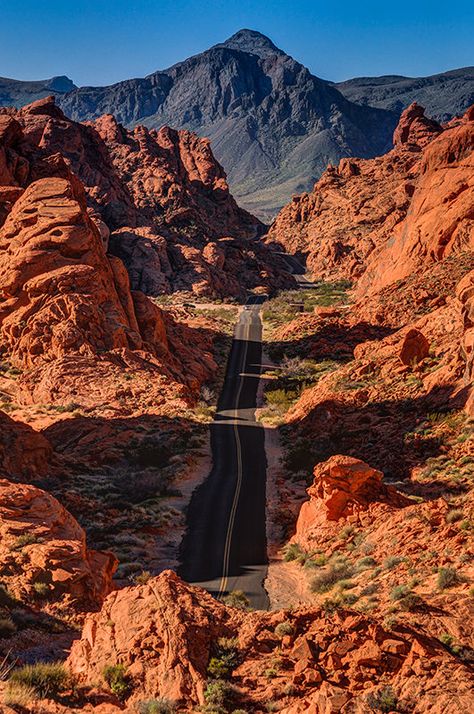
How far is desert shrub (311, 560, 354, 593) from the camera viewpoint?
22.2 m

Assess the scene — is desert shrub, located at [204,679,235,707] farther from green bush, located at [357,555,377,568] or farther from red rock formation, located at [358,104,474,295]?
red rock formation, located at [358,104,474,295]

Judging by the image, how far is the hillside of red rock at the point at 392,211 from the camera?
61000 mm

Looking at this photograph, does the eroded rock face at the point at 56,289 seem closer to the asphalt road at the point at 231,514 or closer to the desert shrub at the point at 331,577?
the asphalt road at the point at 231,514

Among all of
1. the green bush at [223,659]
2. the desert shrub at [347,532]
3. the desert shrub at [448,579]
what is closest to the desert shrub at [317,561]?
the desert shrub at [347,532]

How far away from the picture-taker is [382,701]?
11.3 meters

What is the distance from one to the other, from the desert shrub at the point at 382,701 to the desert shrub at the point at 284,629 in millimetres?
2482

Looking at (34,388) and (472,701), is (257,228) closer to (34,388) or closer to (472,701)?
(34,388)

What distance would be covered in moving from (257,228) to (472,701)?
149341 mm

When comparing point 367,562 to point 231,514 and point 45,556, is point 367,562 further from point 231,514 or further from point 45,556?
point 45,556

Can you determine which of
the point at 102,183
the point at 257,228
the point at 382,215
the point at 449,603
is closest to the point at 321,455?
the point at 449,603

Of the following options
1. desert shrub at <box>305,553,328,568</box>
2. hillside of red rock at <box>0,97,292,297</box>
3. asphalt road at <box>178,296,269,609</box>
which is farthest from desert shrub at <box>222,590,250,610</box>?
hillside of red rock at <box>0,97,292,297</box>

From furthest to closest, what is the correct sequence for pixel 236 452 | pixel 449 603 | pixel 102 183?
pixel 102 183 → pixel 236 452 → pixel 449 603

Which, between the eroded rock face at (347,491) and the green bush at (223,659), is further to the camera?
the eroded rock face at (347,491)

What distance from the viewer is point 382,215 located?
12119 centimetres
